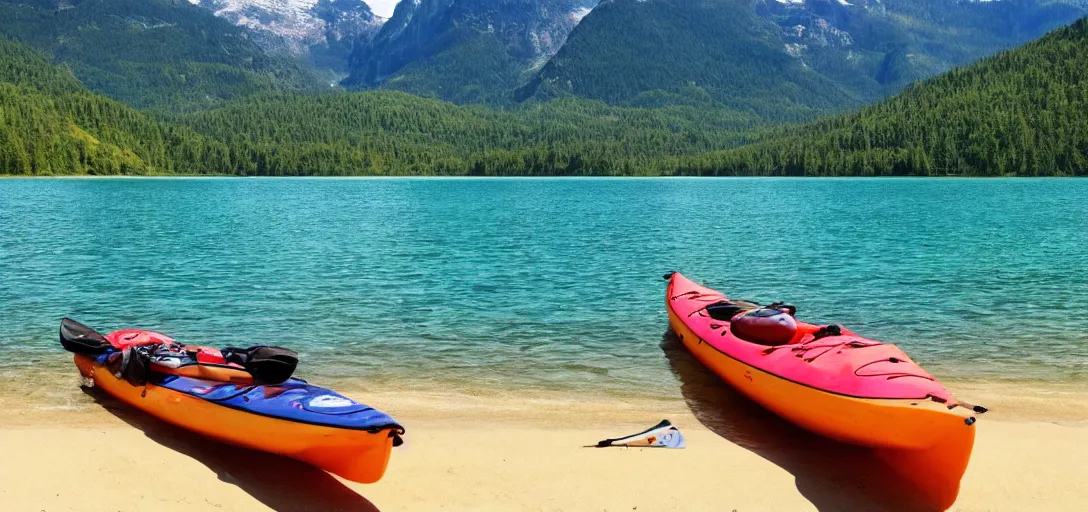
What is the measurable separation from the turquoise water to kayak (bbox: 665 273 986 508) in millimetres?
2322

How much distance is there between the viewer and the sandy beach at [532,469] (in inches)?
413

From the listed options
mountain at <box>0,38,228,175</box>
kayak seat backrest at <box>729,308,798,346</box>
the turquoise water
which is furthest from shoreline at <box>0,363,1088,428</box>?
mountain at <box>0,38,228,175</box>

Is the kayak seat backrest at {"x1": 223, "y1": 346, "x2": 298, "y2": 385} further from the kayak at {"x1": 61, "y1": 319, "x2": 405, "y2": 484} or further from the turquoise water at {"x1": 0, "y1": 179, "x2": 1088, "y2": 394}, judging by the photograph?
the turquoise water at {"x1": 0, "y1": 179, "x2": 1088, "y2": 394}

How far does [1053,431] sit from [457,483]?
9.15 metres

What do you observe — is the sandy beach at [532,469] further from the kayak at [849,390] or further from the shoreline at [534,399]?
the kayak at [849,390]

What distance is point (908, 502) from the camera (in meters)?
10.5

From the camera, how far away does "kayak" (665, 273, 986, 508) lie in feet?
34.5

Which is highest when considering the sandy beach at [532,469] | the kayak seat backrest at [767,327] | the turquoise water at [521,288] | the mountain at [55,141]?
the mountain at [55,141]

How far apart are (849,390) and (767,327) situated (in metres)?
3.02

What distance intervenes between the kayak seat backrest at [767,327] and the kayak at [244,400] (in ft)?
23.7

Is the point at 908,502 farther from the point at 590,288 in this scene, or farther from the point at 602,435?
the point at 590,288

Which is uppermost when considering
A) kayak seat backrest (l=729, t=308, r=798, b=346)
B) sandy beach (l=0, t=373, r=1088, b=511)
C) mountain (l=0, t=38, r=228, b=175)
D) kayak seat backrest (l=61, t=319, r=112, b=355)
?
mountain (l=0, t=38, r=228, b=175)

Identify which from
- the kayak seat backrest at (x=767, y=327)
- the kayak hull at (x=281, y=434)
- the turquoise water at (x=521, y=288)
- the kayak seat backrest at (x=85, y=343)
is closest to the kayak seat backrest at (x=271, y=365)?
the kayak hull at (x=281, y=434)

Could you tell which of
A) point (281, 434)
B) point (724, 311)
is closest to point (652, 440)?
point (281, 434)
